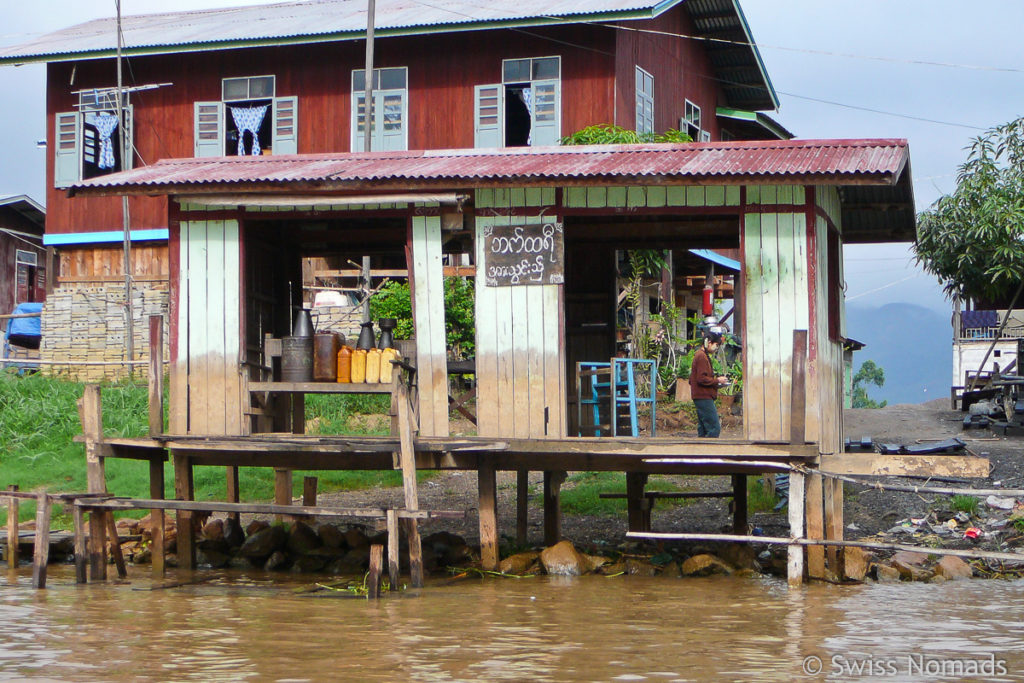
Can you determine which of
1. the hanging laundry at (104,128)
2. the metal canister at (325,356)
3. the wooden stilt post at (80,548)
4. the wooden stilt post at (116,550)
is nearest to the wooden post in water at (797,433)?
the metal canister at (325,356)

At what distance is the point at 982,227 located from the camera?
23844mm

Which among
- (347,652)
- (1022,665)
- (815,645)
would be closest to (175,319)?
(347,652)

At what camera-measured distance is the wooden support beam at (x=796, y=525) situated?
1192 cm

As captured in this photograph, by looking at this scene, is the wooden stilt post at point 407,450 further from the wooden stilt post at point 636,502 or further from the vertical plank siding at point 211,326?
the wooden stilt post at point 636,502

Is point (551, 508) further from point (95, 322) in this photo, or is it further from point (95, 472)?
point (95, 322)

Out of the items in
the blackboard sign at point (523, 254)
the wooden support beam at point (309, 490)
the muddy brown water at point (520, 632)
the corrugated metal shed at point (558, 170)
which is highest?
the corrugated metal shed at point (558, 170)

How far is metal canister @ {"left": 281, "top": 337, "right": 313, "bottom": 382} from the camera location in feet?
42.2

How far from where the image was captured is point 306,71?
24625 millimetres

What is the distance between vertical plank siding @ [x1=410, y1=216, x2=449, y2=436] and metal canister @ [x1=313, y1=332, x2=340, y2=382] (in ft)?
2.95

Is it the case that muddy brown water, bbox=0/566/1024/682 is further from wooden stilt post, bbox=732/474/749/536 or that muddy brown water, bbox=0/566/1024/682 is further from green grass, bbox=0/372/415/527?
green grass, bbox=0/372/415/527

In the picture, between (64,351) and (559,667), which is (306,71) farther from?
(559,667)

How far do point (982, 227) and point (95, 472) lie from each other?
56.8 feet

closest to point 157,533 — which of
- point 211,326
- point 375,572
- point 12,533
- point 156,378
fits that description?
point 12,533

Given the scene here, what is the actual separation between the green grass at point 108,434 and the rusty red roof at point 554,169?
6.18 metres
